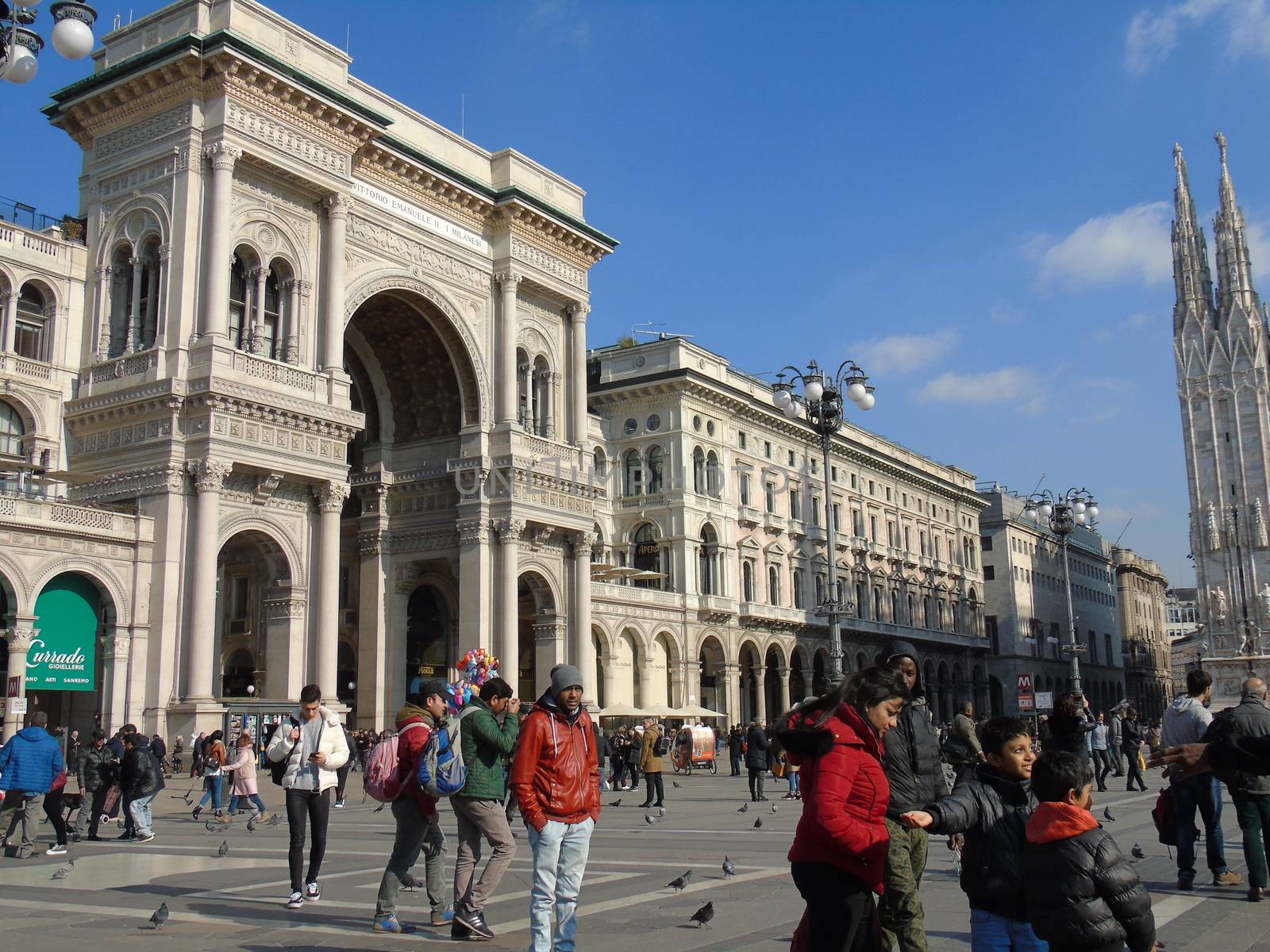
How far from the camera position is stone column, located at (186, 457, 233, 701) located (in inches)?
1147

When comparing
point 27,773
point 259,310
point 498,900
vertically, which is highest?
point 259,310

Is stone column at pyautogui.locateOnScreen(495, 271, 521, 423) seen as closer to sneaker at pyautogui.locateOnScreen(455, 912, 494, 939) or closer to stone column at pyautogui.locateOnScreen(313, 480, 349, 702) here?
stone column at pyautogui.locateOnScreen(313, 480, 349, 702)

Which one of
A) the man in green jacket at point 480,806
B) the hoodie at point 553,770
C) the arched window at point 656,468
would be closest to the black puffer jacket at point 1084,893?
the hoodie at point 553,770

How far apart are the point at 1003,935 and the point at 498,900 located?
18.2 ft

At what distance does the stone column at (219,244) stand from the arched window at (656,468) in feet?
92.4

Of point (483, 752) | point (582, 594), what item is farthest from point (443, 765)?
point (582, 594)

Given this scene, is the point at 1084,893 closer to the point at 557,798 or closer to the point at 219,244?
the point at 557,798

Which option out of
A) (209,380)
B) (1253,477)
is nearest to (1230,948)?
(209,380)

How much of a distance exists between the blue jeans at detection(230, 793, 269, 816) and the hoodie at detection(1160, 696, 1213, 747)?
15.0 m

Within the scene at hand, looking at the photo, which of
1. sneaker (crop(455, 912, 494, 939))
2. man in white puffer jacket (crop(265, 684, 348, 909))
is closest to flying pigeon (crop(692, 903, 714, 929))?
sneaker (crop(455, 912, 494, 939))

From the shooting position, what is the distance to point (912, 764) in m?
6.57

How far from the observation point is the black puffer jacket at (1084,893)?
199 inches

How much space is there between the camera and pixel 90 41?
13.2 meters

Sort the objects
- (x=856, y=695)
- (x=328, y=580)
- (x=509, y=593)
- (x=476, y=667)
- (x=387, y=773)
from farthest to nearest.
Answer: (x=509, y=593) < (x=476, y=667) < (x=328, y=580) < (x=387, y=773) < (x=856, y=695)
